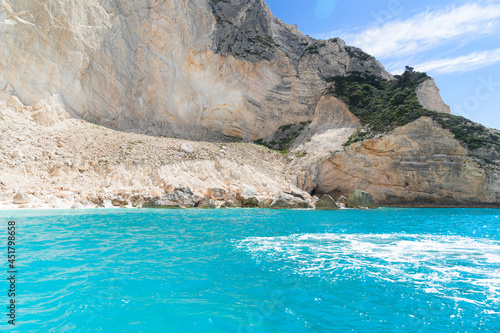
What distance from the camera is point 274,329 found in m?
4.83

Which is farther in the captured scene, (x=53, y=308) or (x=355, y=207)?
(x=355, y=207)

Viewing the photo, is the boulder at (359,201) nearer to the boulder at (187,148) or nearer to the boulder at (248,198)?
the boulder at (248,198)

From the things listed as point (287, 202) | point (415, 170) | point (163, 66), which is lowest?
point (287, 202)

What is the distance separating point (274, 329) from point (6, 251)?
8.80 m

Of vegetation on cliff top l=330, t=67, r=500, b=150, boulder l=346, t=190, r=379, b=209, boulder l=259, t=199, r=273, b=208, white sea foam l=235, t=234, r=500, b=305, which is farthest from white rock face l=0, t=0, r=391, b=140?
white sea foam l=235, t=234, r=500, b=305

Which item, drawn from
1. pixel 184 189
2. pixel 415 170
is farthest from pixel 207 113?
pixel 415 170

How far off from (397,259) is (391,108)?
36.2m

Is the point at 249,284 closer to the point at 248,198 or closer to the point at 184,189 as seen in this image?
the point at 184,189

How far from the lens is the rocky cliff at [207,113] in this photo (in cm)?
3002

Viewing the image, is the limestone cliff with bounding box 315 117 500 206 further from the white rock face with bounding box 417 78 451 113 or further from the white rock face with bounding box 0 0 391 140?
the white rock face with bounding box 0 0 391 140

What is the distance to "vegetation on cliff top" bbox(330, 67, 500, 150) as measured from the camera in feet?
117

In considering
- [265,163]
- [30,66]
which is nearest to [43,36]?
[30,66]

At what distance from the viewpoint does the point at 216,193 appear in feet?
99.7

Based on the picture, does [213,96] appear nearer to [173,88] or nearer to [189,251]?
[173,88]
